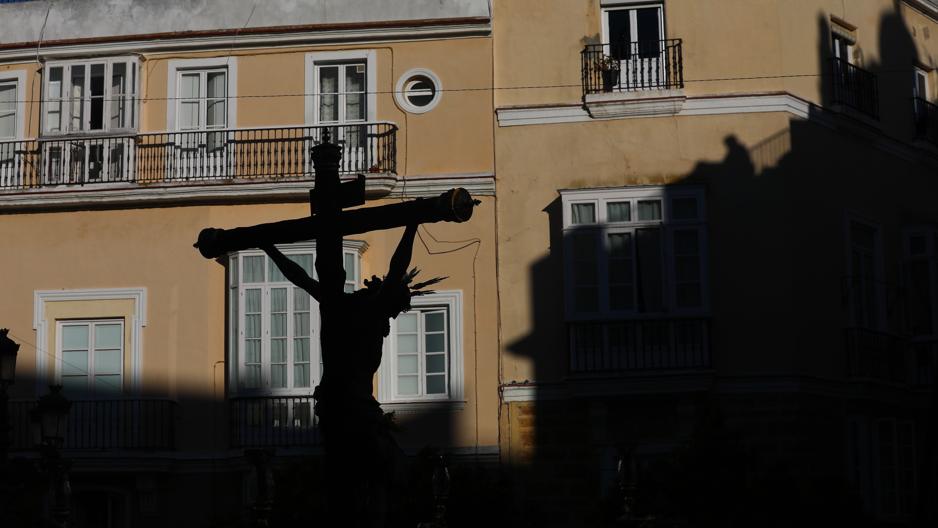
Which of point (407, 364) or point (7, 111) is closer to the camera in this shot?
point (407, 364)

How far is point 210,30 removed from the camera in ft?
82.7

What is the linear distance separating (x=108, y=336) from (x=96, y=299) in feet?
2.00

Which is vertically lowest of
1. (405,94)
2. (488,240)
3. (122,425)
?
(122,425)

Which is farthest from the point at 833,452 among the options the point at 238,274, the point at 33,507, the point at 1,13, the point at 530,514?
the point at 1,13

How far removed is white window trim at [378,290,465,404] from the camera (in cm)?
2394

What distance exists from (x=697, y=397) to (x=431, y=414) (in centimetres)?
395

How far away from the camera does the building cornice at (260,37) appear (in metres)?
24.7

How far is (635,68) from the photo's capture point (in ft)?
80.3

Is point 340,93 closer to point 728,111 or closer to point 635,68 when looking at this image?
point 635,68

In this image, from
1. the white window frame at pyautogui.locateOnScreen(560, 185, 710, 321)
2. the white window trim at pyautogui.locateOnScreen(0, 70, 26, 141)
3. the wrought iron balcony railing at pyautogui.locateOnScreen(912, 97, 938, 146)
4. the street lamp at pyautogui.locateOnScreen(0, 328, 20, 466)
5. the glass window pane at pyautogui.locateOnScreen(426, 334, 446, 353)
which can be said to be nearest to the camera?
the street lamp at pyautogui.locateOnScreen(0, 328, 20, 466)

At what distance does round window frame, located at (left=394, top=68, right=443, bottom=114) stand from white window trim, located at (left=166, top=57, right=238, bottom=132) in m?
2.60

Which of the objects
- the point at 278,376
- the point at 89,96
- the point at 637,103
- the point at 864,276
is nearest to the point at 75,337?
the point at 278,376

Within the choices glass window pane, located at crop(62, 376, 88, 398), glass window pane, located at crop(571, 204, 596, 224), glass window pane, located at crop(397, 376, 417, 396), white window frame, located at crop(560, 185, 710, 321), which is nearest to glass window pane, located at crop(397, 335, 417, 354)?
glass window pane, located at crop(397, 376, 417, 396)

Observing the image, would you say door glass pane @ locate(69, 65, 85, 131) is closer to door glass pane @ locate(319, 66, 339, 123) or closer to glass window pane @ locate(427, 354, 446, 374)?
door glass pane @ locate(319, 66, 339, 123)
